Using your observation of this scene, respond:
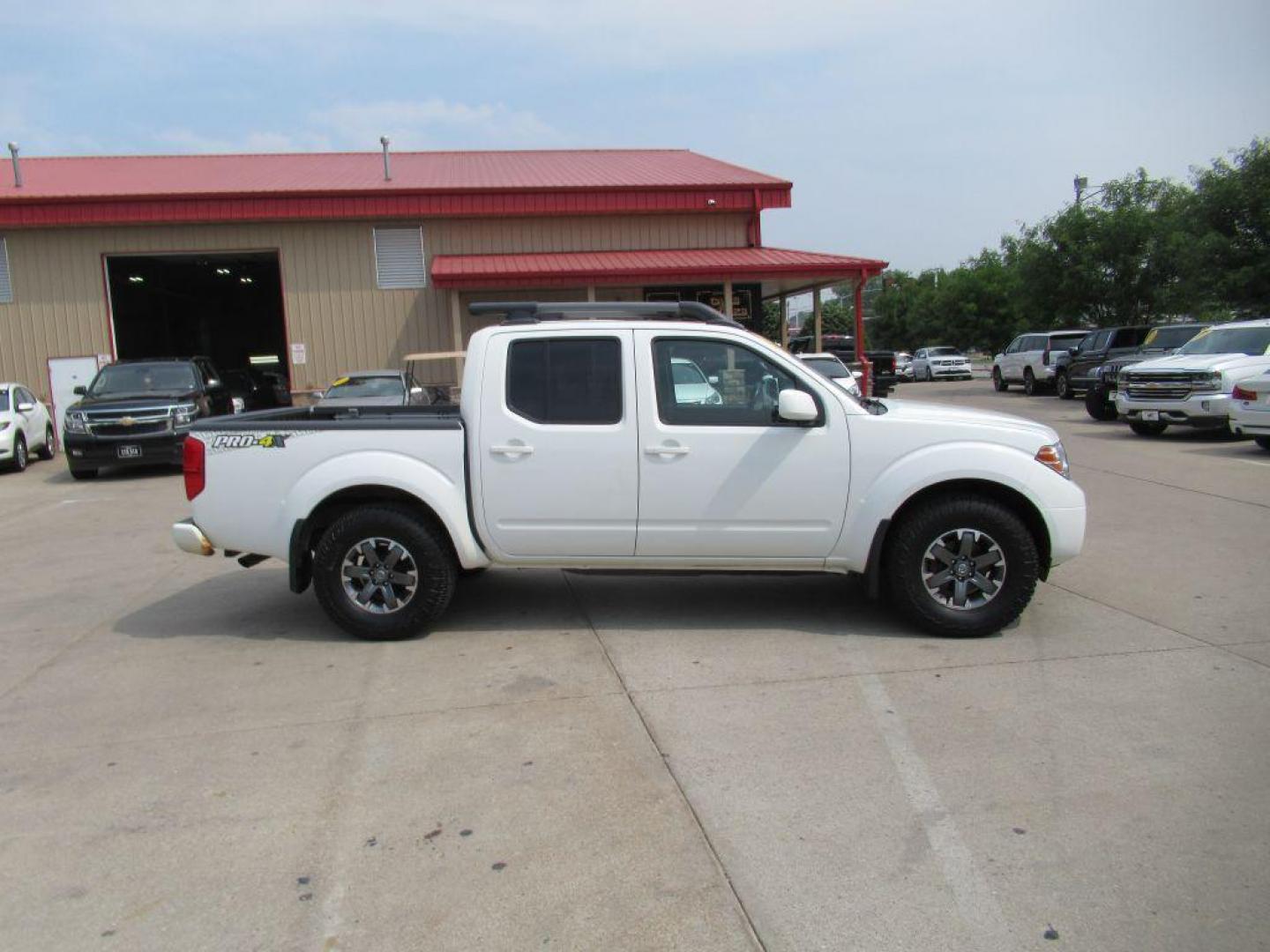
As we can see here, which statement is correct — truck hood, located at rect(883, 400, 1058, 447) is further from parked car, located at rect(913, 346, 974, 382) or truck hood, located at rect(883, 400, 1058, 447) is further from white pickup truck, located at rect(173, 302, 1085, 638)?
parked car, located at rect(913, 346, 974, 382)

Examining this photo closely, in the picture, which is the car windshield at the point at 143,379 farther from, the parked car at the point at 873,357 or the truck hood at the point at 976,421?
the parked car at the point at 873,357

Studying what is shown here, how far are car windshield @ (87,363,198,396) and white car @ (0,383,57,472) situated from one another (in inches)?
61.8

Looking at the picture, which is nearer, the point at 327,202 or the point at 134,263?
the point at 327,202

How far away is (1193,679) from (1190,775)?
1.27m

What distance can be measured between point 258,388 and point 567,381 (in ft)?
80.4

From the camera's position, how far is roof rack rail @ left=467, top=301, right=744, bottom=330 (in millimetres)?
6387

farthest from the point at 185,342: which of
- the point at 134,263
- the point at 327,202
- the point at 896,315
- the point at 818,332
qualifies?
the point at 896,315

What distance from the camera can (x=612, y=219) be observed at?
2391 centimetres

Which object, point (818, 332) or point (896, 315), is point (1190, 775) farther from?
point (896, 315)

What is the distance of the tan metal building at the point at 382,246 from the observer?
2186 centimetres

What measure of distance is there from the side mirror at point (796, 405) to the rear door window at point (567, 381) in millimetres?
944

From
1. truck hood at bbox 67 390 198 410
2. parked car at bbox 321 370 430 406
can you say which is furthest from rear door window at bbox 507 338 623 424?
truck hood at bbox 67 390 198 410

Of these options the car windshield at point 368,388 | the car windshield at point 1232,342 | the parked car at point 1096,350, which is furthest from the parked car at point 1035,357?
the car windshield at point 368,388

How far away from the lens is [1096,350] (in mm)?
24391
